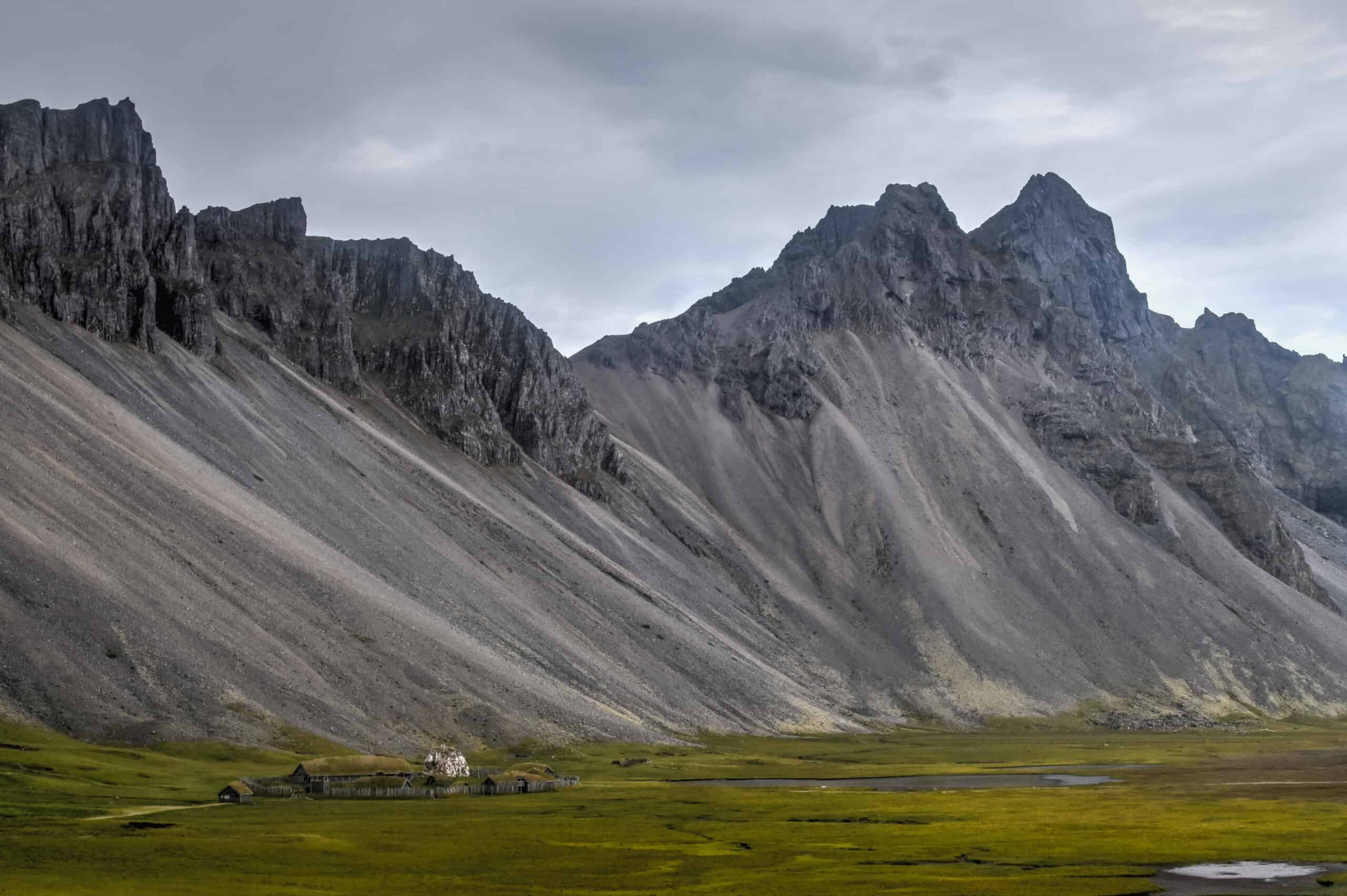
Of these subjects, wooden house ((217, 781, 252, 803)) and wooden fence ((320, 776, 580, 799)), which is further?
wooden fence ((320, 776, 580, 799))

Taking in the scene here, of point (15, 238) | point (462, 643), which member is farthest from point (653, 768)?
point (15, 238)

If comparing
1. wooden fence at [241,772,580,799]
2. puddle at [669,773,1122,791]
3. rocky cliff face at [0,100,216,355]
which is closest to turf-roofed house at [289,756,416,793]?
wooden fence at [241,772,580,799]

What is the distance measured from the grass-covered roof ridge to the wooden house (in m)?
7.20

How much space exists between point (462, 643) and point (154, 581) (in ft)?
110

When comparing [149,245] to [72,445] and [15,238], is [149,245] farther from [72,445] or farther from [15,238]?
[72,445]

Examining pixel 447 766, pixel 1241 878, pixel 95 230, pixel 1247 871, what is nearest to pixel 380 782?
pixel 447 766

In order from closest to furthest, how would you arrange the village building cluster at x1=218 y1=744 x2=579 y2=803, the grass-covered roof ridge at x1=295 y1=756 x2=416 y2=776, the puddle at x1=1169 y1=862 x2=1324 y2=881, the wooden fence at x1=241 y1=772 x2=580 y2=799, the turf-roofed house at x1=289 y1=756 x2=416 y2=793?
1. the puddle at x1=1169 y1=862 x2=1324 y2=881
2. the wooden fence at x1=241 y1=772 x2=580 y2=799
3. the village building cluster at x1=218 y1=744 x2=579 y2=803
4. the turf-roofed house at x1=289 y1=756 x2=416 y2=793
5. the grass-covered roof ridge at x1=295 y1=756 x2=416 y2=776

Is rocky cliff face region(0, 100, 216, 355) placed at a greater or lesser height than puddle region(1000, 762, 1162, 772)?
greater

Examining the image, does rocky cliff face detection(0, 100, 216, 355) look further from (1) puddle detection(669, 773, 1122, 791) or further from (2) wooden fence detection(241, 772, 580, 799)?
(1) puddle detection(669, 773, 1122, 791)

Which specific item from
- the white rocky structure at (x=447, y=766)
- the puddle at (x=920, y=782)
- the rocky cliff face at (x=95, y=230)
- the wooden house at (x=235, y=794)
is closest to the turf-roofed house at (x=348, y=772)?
the white rocky structure at (x=447, y=766)

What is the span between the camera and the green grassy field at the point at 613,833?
51.3 m

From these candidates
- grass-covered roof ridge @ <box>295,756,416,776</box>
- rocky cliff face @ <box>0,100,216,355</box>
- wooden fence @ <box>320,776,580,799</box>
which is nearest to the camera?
grass-covered roof ridge @ <box>295,756,416,776</box>

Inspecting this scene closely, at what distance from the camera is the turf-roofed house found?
84.8m

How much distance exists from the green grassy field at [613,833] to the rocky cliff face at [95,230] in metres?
92.2
